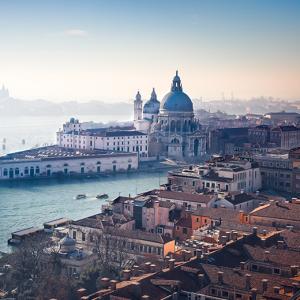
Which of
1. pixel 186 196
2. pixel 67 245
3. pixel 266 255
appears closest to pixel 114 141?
pixel 186 196

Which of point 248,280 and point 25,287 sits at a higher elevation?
point 248,280

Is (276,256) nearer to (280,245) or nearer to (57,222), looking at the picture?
(280,245)

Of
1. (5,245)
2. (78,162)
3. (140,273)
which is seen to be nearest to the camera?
(140,273)

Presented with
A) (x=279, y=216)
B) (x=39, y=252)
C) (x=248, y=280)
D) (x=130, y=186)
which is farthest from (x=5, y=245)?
(x=130, y=186)

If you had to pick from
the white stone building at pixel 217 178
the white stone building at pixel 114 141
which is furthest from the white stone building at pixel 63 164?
the white stone building at pixel 217 178

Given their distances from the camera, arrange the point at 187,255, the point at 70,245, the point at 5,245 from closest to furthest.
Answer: the point at 187,255
the point at 70,245
the point at 5,245

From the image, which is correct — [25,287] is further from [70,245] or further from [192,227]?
[192,227]

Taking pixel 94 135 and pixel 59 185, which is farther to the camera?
pixel 94 135

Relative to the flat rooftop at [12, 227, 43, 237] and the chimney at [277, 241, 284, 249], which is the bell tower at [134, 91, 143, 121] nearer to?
the flat rooftop at [12, 227, 43, 237]
